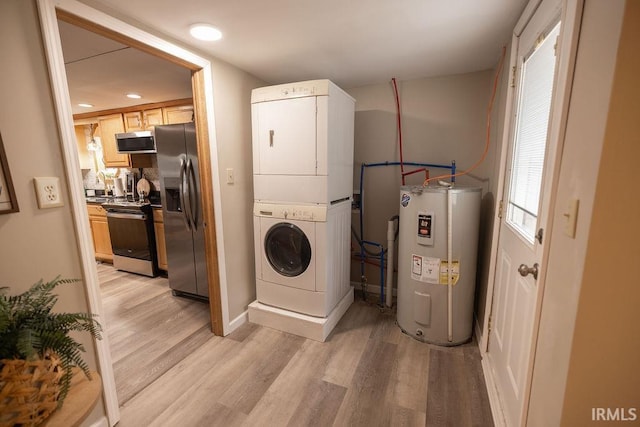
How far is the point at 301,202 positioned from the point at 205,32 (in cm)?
126

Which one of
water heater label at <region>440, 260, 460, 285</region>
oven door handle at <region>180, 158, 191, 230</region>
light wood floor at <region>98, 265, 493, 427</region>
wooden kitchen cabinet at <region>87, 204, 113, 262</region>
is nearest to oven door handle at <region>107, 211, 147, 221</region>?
wooden kitchen cabinet at <region>87, 204, 113, 262</region>

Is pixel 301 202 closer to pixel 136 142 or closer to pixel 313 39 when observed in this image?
pixel 313 39

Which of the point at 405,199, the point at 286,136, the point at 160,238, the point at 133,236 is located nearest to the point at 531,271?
the point at 405,199

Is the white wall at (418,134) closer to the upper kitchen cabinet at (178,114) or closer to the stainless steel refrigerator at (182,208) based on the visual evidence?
the stainless steel refrigerator at (182,208)

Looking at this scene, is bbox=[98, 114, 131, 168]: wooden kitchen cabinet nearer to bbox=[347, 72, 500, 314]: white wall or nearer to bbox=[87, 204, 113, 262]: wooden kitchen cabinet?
bbox=[87, 204, 113, 262]: wooden kitchen cabinet

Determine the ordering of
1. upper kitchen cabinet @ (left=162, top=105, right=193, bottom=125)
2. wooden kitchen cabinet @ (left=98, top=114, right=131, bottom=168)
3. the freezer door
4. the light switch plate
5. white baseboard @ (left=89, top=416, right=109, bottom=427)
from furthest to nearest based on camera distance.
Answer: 1. wooden kitchen cabinet @ (left=98, top=114, right=131, bottom=168)
2. upper kitchen cabinet @ (left=162, top=105, right=193, bottom=125)
3. the freezer door
4. white baseboard @ (left=89, top=416, right=109, bottom=427)
5. the light switch plate

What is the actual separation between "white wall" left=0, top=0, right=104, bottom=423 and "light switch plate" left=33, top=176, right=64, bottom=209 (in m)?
0.02

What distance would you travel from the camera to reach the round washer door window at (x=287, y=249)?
2197 millimetres

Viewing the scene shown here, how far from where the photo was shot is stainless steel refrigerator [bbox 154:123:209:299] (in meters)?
2.59

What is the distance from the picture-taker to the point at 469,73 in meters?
2.37

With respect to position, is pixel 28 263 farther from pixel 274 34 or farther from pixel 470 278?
pixel 470 278

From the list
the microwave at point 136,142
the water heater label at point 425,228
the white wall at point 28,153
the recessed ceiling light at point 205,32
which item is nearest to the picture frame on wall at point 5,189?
the white wall at point 28,153

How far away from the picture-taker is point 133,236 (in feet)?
11.0

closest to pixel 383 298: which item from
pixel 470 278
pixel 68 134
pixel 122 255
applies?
pixel 470 278
